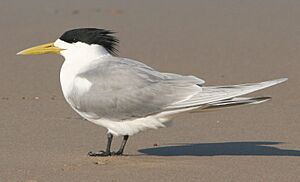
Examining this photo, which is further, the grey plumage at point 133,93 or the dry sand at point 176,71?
the grey plumage at point 133,93

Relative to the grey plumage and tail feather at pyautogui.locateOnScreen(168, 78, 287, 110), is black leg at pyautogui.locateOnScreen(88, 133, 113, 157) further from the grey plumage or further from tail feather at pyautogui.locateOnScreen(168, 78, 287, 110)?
tail feather at pyautogui.locateOnScreen(168, 78, 287, 110)

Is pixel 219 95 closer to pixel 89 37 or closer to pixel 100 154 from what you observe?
pixel 100 154

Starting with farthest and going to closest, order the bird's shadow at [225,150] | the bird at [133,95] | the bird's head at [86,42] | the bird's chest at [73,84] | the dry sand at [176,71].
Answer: the bird's head at [86,42]
the bird's shadow at [225,150]
the bird's chest at [73,84]
the bird at [133,95]
the dry sand at [176,71]

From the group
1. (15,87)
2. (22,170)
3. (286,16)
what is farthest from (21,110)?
(286,16)

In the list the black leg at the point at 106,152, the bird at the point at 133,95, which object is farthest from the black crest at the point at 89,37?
the black leg at the point at 106,152

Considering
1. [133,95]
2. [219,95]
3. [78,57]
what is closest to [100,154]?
[133,95]

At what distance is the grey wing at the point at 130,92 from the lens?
6.41 metres

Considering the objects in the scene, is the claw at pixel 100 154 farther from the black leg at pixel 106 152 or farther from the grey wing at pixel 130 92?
the grey wing at pixel 130 92

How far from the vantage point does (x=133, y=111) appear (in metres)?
6.45

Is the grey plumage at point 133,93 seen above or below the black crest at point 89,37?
below

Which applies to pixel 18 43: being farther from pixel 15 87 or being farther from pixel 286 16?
pixel 286 16

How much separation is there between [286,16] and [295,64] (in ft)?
9.68

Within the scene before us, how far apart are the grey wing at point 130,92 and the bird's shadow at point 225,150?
47 centimetres

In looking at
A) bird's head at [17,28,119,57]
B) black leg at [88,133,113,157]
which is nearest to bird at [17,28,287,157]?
black leg at [88,133,113,157]
